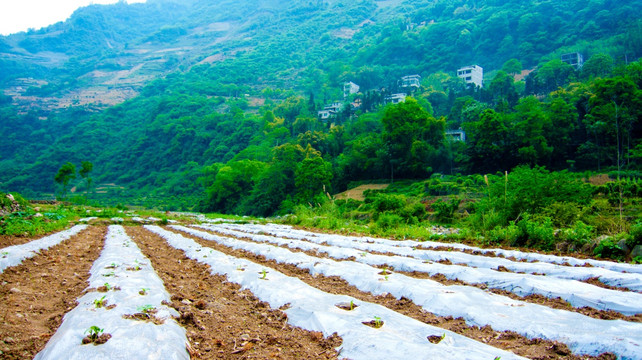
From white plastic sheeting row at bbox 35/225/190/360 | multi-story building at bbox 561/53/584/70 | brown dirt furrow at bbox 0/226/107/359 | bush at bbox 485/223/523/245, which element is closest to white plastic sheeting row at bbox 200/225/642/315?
bush at bbox 485/223/523/245

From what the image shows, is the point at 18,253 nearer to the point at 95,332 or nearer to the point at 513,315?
the point at 95,332

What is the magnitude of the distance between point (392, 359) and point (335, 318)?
0.87 m

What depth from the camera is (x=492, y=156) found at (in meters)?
34.0

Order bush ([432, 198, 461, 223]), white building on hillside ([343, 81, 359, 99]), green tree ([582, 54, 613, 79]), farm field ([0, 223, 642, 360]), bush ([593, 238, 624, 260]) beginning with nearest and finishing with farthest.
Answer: farm field ([0, 223, 642, 360]) → bush ([593, 238, 624, 260]) → bush ([432, 198, 461, 223]) → green tree ([582, 54, 613, 79]) → white building on hillside ([343, 81, 359, 99])

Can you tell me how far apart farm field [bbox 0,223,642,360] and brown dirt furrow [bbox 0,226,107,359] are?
0.02m

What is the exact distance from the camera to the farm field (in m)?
2.59

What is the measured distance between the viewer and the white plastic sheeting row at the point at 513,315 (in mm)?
2516

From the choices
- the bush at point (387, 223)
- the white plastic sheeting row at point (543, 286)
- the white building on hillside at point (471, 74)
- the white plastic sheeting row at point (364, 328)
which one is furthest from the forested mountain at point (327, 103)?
the white plastic sheeting row at point (364, 328)

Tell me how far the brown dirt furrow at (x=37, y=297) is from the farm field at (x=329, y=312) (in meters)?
0.02

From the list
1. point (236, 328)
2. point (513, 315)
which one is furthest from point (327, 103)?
point (513, 315)

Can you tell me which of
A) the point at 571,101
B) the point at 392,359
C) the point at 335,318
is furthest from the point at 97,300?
the point at 571,101

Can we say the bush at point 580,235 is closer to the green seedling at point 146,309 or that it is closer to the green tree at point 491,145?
the green seedling at point 146,309

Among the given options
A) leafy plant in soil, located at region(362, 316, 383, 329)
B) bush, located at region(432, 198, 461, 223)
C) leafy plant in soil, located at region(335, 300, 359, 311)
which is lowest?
bush, located at region(432, 198, 461, 223)

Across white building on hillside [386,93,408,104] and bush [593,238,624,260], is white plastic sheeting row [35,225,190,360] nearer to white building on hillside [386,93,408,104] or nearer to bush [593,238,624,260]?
bush [593,238,624,260]
